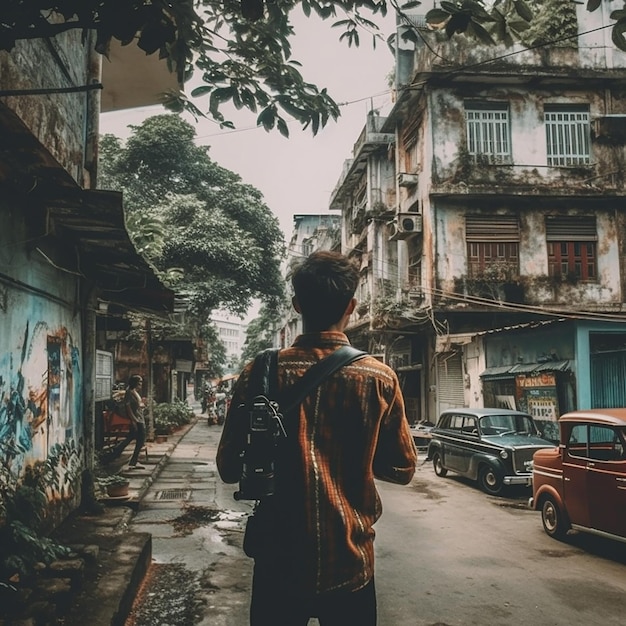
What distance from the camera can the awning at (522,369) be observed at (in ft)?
44.5

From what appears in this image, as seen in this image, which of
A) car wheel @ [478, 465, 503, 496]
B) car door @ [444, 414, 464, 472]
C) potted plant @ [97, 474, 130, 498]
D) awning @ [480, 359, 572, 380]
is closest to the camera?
potted plant @ [97, 474, 130, 498]

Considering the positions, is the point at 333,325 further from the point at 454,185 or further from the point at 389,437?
the point at 454,185

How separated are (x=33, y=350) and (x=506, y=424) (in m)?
9.10

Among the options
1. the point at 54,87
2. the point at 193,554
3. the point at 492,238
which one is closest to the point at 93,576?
the point at 193,554

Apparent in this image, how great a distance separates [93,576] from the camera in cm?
468

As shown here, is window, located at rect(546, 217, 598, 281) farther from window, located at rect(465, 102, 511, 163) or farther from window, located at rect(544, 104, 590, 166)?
window, located at rect(465, 102, 511, 163)

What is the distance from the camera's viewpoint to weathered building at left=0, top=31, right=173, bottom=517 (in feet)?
14.9

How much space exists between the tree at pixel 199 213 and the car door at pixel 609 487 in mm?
18714

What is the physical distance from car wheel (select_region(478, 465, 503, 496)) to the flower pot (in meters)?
6.35

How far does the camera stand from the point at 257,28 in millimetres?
4441

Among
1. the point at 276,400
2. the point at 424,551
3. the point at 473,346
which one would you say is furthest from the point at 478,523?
the point at 473,346

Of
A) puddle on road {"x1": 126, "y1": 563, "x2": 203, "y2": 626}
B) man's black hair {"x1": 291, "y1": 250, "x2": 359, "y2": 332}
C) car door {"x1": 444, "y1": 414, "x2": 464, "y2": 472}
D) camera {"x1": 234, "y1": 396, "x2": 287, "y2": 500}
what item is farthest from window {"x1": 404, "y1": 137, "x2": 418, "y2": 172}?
camera {"x1": 234, "y1": 396, "x2": 287, "y2": 500}

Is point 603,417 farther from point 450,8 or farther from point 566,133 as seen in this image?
point 566,133

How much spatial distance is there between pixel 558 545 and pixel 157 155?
81.4 feet
